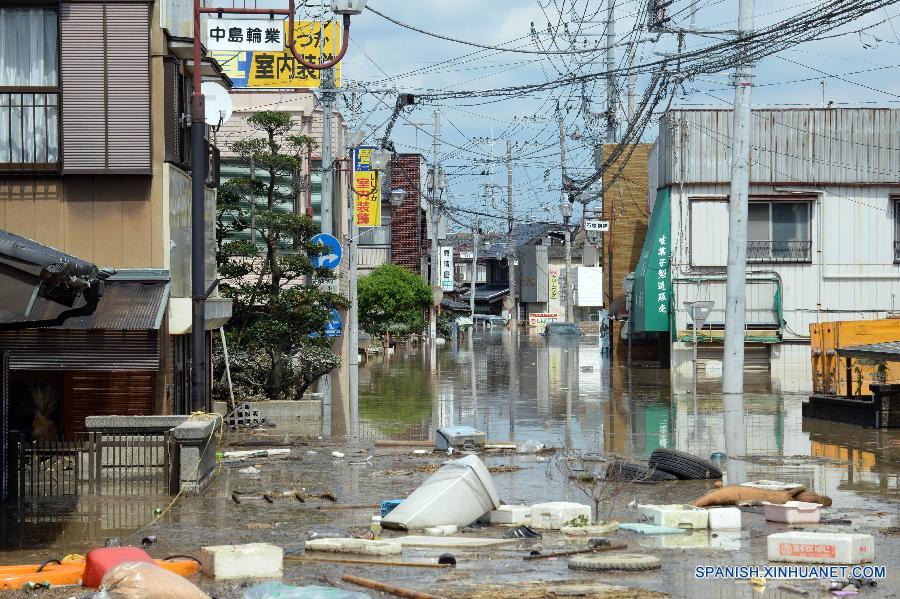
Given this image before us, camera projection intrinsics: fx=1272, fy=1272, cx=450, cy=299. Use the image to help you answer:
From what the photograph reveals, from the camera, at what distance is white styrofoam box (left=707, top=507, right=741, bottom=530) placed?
12.8m

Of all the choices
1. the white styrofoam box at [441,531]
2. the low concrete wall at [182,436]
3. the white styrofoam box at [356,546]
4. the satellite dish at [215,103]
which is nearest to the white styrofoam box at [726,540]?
the white styrofoam box at [441,531]

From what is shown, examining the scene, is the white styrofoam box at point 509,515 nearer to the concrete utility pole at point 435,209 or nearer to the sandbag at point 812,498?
the sandbag at point 812,498

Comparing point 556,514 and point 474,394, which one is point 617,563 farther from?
point 474,394

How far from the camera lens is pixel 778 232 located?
44906mm

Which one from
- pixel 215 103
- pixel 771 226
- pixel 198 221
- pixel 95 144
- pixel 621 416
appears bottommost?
pixel 621 416

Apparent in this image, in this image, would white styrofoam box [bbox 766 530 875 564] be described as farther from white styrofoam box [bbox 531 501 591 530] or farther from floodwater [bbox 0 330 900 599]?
white styrofoam box [bbox 531 501 591 530]

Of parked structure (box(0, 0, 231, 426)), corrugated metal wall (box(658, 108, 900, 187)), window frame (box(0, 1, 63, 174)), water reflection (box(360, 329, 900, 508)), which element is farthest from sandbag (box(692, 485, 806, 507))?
corrugated metal wall (box(658, 108, 900, 187))

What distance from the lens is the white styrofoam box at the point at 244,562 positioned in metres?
10.3

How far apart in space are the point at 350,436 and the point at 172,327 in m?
5.54

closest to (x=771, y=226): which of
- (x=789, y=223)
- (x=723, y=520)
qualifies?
(x=789, y=223)

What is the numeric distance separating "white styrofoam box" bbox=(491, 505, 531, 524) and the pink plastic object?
15.1 feet

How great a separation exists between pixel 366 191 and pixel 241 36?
2408 centimetres

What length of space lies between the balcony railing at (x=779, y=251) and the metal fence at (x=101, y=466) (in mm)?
31803

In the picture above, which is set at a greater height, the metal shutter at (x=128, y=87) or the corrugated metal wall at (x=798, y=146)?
the corrugated metal wall at (x=798, y=146)
